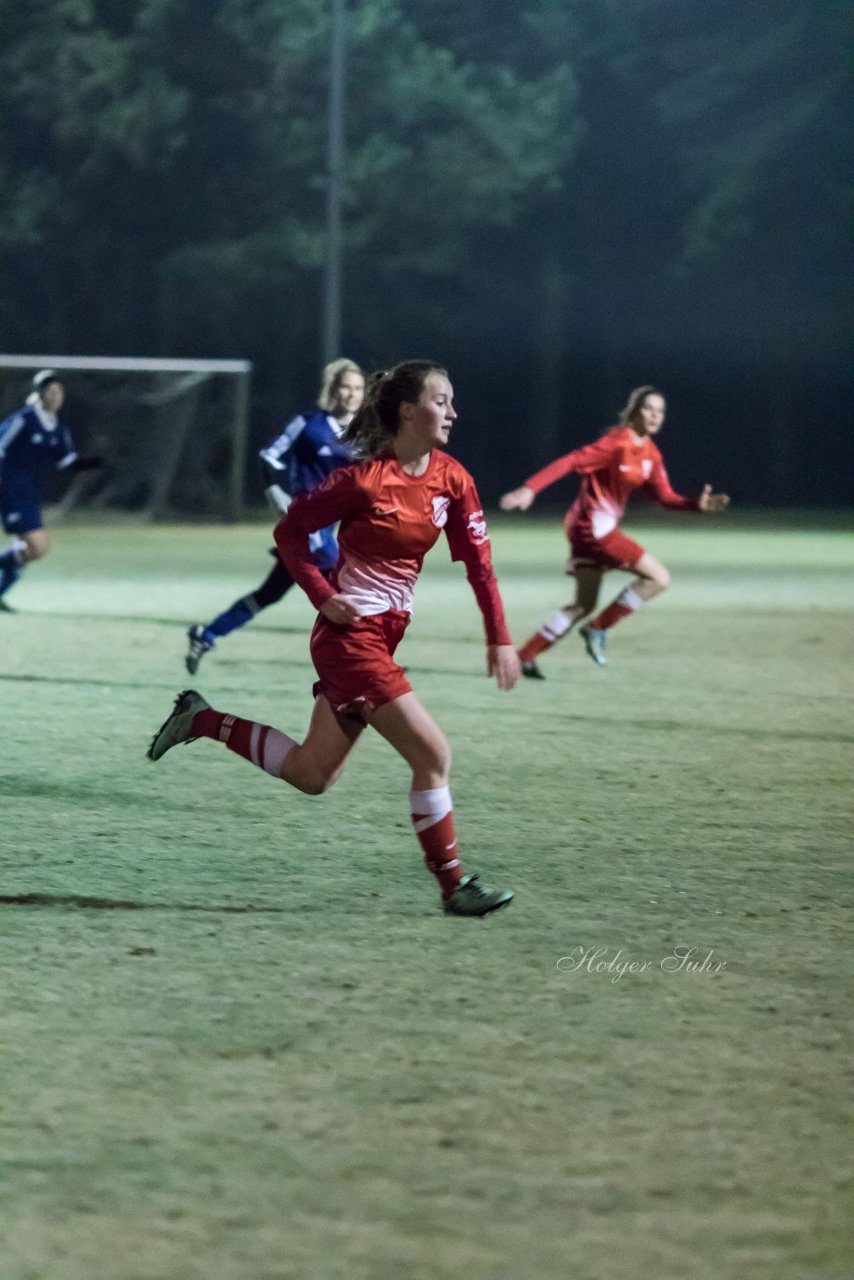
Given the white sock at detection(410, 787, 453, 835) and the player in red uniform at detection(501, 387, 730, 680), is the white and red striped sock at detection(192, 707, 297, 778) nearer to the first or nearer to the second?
the white sock at detection(410, 787, 453, 835)

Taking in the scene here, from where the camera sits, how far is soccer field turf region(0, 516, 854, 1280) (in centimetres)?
368

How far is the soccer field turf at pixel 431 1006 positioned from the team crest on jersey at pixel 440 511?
1203 mm

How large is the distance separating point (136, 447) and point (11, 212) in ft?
24.7

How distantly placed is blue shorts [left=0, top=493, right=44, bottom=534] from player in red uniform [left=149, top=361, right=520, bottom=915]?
11077mm

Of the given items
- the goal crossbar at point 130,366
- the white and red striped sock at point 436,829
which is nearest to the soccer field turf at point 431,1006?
the white and red striped sock at point 436,829

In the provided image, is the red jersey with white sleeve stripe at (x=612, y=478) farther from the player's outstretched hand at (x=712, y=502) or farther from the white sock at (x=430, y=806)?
the white sock at (x=430, y=806)

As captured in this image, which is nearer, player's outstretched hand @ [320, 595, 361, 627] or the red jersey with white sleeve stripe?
player's outstretched hand @ [320, 595, 361, 627]

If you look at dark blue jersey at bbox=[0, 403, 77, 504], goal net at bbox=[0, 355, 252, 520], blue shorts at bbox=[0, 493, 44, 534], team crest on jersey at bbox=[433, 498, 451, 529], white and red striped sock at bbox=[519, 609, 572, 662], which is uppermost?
team crest on jersey at bbox=[433, 498, 451, 529]

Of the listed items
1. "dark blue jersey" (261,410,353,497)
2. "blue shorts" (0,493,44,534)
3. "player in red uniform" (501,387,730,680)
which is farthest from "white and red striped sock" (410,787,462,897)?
"blue shorts" (0,493,44,534)

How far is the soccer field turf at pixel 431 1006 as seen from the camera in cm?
368

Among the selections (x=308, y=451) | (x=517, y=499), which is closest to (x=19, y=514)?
(x=308, y=451)

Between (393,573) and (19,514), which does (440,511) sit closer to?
(393,573)

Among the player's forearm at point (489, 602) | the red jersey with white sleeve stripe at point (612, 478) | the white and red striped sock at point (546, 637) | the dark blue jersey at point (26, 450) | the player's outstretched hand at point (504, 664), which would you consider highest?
the player's forearm at point (489, 602)

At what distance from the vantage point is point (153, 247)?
1687 inches
